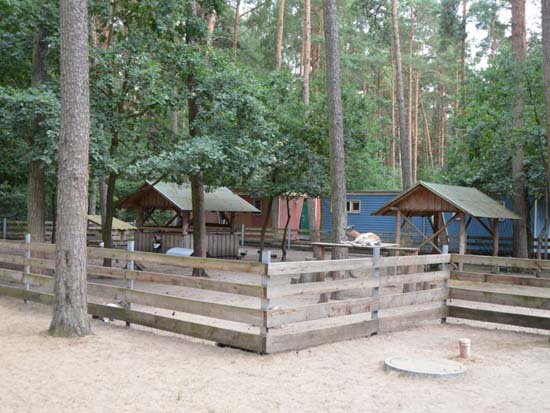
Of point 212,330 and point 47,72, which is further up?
point 47,72

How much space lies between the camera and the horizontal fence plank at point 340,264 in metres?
6.97

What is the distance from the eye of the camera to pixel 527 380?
620 centimetres

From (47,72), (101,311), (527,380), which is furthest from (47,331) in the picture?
(47,72)

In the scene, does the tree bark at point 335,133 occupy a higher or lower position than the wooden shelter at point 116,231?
higher

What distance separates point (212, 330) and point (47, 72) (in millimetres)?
9763

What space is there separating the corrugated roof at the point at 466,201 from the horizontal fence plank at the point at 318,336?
11.2 m

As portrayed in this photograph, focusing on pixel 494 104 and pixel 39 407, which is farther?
pixel 494 104

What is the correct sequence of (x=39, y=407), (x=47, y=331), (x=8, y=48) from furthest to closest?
(x=8, y=48) → (x=47, y=331) → (x=39, y=407)

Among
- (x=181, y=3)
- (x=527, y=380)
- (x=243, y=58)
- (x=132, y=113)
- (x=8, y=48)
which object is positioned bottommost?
(x=527, y=380)

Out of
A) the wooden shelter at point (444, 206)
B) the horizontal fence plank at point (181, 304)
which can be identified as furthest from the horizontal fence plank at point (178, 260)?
the wooden shelter at point (444, 206)

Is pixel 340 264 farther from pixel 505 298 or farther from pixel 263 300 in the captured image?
pixel 505 298

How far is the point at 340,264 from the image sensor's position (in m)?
7.82

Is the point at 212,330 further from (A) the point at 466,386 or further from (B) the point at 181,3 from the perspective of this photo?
(B) the point at 181,3

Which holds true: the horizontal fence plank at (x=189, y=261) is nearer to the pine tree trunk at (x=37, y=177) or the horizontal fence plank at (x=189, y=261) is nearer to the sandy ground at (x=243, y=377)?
the sandy ground at (x=243, y=377)
